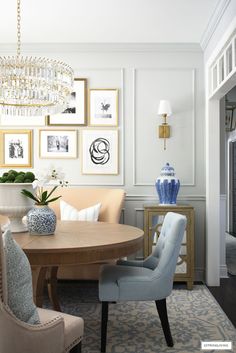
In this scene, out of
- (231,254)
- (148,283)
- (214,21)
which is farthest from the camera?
(231,254)

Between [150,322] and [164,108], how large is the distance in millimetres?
2290

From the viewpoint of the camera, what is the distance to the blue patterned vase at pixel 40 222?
2416 millimetres

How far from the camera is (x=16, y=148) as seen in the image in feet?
14.5

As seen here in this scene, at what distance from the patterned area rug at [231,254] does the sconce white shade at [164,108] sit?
2156 mm

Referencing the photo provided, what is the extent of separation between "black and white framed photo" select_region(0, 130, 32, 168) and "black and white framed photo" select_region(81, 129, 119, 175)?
0.66 m

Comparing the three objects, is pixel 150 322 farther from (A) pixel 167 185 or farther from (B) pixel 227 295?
(A) pixel 167 185

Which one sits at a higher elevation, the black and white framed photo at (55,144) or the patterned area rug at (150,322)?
the black and white framed photo at (55,144)

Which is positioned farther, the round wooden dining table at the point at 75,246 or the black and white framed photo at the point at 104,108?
the black and white framed photo at the point at 104,108

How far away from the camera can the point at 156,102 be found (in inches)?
172

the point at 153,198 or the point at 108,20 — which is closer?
the point at 108,20

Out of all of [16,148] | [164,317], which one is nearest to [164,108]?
[16,148]

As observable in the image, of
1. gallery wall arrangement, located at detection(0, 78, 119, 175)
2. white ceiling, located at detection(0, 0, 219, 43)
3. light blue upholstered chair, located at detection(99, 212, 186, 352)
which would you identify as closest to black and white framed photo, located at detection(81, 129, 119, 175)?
gallery wall arrangement, located at detection(0, 78, 119, 175)

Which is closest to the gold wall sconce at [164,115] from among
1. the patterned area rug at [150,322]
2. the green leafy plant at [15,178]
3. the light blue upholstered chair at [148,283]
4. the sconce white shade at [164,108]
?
the sconce white shade at [164,108]

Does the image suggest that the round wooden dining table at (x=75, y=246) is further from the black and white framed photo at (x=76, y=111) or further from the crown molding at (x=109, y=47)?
the crown molding at (x=109, y=47)
